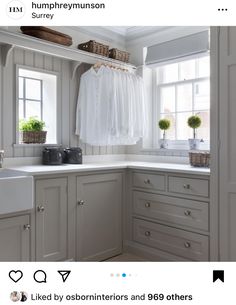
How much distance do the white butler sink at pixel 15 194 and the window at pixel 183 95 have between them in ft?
5.88

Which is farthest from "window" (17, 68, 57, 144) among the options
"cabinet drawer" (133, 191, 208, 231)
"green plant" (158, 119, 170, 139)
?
"green plant" (158, 119, 170, 139)

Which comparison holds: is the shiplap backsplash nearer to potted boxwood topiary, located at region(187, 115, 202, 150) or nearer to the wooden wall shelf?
the wooden wall shelf

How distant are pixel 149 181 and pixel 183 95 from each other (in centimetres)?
111

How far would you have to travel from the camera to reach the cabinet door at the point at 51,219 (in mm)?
2018

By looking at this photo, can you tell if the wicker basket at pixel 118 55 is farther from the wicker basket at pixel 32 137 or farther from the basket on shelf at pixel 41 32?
the wicker basket at pixel 32 137

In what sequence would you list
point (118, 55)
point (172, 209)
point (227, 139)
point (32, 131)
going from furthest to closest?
point (118, 55)
point (32, 131)
point (172, 209)
point (227, 139)

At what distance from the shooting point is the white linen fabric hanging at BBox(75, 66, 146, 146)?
2.72m

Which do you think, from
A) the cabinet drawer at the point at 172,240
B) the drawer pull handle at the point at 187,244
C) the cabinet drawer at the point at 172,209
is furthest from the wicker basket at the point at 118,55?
the drawer pull handle at the point at 187,244

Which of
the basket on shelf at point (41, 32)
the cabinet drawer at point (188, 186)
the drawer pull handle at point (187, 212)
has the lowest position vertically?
the drawer pull handle at point (187, 212)

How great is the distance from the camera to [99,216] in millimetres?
2422

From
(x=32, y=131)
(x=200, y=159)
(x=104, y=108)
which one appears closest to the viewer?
→ (x=200, y=159)

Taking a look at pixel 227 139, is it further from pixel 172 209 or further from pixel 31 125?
pixel 31 125
